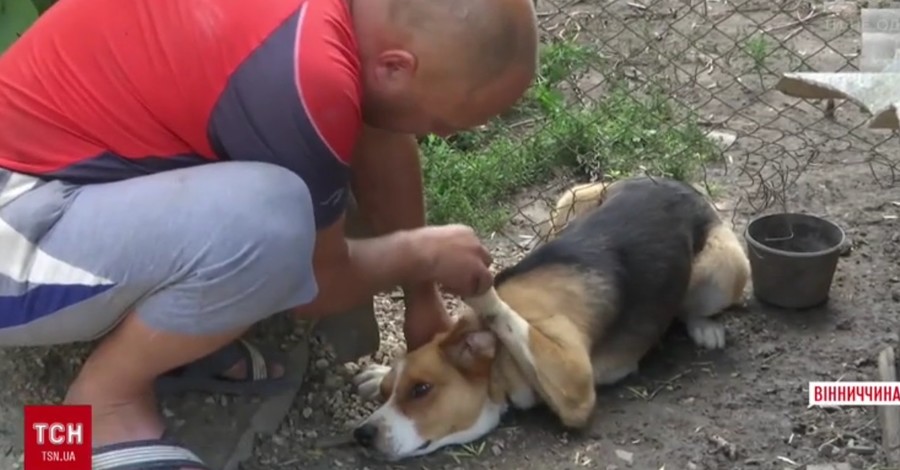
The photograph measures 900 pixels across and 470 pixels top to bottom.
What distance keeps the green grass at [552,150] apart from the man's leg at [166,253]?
177cm

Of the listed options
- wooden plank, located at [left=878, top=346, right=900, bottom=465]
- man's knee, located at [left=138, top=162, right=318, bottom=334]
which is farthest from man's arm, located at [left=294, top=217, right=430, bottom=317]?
wooden plank, located at [left=878, top=346, right=900, bottom=465]

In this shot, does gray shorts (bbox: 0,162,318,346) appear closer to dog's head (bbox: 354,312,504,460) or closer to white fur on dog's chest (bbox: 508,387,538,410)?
dog's head (bbox: 354,312,504,460)

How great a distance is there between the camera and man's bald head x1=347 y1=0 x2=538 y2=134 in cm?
229

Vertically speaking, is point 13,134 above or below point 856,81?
below

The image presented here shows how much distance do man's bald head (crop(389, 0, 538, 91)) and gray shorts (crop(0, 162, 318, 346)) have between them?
358 mm

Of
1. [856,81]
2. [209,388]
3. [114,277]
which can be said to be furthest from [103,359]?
[856,81]

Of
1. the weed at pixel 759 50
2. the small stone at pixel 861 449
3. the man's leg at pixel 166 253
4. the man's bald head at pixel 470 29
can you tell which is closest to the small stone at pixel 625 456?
the small stone at pixel 861 449

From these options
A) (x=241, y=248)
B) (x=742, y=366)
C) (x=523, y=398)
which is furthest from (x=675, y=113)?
(x=241, y=248)

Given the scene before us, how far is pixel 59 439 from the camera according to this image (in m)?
2.52

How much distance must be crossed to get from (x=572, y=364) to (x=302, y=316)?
2.23 feet

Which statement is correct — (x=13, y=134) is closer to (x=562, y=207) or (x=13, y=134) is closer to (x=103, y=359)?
(x=103, y=359)

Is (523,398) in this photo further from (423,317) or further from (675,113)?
(675,113)

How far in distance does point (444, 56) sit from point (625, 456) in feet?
3.85

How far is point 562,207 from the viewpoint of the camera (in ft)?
12.7
